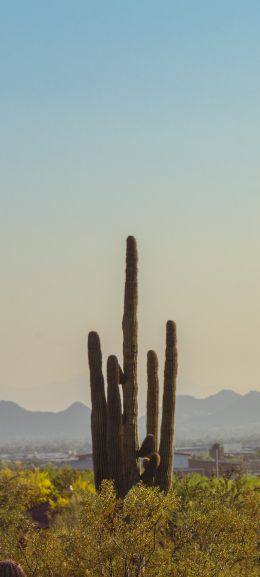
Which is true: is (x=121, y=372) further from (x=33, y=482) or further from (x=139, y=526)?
(x=33, y=482)

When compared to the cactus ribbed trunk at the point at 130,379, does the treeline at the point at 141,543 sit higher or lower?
lower

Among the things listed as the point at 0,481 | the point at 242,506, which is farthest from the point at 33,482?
the point at 242,506

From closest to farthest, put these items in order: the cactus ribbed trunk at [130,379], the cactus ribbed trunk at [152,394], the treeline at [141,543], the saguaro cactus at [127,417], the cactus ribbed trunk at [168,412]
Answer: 1. the treeline at [141,543]
2. the saguaro cactus at [127,417]
3. the cactus ribbed trunk at [130,379]
4. the cactus ribbed trunk at [168,412]
5. the cactus ribbed trunk at [152,394]

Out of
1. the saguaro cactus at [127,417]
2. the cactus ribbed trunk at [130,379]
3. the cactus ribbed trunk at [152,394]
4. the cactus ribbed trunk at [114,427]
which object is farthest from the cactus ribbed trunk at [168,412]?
the cactus ribbed trunk at [114,427]

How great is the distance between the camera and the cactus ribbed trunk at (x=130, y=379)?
23.2 m

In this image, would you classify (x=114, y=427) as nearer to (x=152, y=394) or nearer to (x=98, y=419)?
(x=98, y=419)

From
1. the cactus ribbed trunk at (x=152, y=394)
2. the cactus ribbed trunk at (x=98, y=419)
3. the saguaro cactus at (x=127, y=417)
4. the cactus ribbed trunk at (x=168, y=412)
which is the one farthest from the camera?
the cactus ribbed trunk at (x=152, y=394)

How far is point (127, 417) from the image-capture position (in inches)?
914

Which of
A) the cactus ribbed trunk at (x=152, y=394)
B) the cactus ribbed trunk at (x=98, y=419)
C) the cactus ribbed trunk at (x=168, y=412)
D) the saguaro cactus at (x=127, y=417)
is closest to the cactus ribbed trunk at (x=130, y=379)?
the saguaro cactus at (x=127, y=417)

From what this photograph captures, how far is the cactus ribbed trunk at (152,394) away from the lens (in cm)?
2538

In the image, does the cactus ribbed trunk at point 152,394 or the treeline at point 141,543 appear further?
the cactus ribbed trunk at point 152,394

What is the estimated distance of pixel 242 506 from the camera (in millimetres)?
27438

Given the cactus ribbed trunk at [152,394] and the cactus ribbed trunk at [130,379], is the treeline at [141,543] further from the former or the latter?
the cactus ribbed trunk at [152,394]

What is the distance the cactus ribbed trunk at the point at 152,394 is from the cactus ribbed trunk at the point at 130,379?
6.04ft
